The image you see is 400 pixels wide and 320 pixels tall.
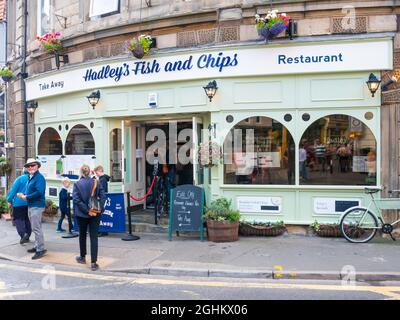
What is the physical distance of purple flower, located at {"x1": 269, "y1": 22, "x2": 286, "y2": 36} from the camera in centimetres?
916

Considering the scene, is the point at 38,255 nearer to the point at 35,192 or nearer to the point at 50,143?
the point at 35,192

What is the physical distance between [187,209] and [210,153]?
1414 mm

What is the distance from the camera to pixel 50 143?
1351 cm

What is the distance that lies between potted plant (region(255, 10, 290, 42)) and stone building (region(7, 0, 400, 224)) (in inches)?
14.0

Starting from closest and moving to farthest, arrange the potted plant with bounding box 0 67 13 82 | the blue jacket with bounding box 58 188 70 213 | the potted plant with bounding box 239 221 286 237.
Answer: the potted plant with bounding box 239 221 286 237 → the blue jacket with bounding box 58 188 70 213 → the potted plant with bounding box 0 67 13 82

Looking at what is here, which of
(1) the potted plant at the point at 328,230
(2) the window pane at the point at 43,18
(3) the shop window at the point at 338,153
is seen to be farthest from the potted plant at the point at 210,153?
(2) the window pane at the point at 43,18

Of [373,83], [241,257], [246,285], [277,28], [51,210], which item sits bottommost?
[246,285]

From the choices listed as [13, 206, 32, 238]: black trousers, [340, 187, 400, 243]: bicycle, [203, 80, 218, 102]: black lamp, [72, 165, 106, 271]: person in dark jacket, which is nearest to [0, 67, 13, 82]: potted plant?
[13, 206, 32, 238]: black trousers

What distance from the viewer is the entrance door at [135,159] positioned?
1180cm

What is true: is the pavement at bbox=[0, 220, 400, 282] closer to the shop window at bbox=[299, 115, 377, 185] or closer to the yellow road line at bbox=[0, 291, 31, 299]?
the shop window at bbox=[299, 115, 377, 185]

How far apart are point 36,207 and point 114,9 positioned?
5.97 meters

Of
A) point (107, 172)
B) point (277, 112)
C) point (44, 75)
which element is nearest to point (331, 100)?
point (277, 112)

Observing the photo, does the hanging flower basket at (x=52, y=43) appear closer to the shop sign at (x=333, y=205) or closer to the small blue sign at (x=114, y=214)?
the small blue sign at (x=114, y=214)

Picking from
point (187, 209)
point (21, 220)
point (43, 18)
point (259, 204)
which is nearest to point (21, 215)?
point (21, 220)
